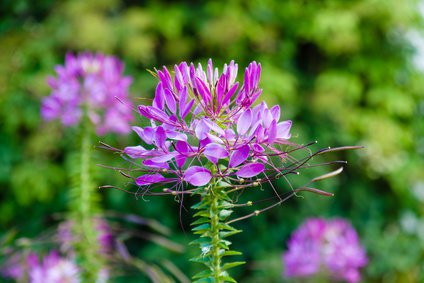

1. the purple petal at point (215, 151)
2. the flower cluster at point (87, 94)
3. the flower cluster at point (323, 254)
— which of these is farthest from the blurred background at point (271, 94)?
the purple petal at point (215, 151)

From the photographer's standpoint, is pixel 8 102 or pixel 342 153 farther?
pixel 342 153

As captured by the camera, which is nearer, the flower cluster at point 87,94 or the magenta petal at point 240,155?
the magenta petal at point 240,155

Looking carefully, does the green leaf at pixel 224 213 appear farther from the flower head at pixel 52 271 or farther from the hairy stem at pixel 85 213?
the flower head at pixel 52 271

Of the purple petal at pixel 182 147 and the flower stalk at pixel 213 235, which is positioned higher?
the purple petal at pixel 182 147

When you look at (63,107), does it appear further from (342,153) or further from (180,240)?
(342,153)

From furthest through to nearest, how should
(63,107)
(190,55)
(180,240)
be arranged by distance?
(190,55) → (180,240) → (63,107)

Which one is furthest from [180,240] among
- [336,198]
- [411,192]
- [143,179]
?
[143,179]

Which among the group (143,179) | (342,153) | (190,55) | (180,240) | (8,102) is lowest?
(143,179)
